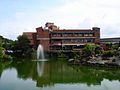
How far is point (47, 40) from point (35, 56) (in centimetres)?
475

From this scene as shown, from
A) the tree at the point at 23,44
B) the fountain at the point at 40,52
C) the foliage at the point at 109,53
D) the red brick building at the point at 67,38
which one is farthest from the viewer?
the red brick building at the point at 67,38

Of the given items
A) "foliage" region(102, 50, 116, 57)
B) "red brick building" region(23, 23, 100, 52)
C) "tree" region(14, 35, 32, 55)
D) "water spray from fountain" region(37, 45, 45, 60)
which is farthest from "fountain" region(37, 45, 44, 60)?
"foliage" region(102, 50, 116, 57)

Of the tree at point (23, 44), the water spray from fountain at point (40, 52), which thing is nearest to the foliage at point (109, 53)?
the water spray from fountain at point (40, 52)

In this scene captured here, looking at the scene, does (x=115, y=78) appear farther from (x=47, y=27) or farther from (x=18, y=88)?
(x=47, y=27)

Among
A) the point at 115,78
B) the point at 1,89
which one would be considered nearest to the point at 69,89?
the point at 1,89

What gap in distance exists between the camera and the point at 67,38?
5638 centimetres

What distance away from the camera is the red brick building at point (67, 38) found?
2194 inches

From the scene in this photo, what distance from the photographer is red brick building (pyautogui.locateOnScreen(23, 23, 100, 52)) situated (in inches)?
2194

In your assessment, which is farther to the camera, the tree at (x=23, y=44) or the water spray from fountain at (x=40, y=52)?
the tree at (x=23, y=44)

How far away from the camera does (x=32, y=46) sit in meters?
56.9

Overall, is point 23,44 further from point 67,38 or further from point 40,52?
point 67,38

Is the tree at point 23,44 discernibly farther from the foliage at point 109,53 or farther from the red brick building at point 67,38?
the foliage at point 109,53

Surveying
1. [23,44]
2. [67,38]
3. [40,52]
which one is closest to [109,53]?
[67,38]

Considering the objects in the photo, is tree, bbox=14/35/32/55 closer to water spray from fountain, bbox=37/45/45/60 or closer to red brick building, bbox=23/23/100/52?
water spray from fountain, bbox=37/45/45/60
